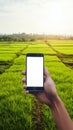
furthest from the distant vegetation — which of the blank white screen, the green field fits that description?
the blank white screen

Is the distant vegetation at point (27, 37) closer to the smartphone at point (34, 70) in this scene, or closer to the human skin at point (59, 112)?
the smartphone at point (34, 70)

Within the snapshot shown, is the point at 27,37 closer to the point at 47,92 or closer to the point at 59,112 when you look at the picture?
the point at 47,92

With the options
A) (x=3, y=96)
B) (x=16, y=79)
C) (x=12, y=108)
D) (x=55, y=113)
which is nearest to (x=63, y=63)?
(x=16, y=79)

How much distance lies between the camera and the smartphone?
4.76ft

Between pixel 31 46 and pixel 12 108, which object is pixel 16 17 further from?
pixel 12 108

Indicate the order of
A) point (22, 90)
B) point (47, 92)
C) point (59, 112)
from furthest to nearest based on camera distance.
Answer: point (22, 90), point (47, 92), point (59, 112)

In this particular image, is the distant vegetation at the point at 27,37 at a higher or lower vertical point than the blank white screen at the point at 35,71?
lower

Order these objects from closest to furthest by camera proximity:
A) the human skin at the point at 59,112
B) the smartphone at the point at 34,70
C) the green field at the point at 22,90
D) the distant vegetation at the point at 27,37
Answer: the human skin at the point at 59,112 < the smartphone at the point at 34,70 < the green field at the point at 22,90 < the distant vegetation at the point at 27,37

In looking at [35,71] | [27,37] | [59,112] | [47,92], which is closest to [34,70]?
[35,71]

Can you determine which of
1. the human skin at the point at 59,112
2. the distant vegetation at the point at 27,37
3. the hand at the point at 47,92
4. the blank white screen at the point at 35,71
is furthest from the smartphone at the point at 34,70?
the distant vegetation at the point at 27,37

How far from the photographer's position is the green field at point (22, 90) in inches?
100

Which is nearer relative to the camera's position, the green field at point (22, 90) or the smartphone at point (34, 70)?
the smartphone at point (34, 70)

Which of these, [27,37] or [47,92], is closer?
[47,92]

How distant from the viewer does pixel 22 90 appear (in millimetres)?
3205
